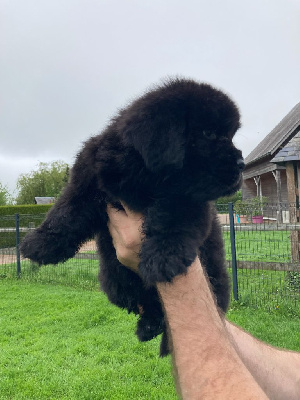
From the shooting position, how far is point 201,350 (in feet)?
4.31

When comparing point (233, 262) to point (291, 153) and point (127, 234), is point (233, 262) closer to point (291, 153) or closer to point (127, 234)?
point (291, 153)

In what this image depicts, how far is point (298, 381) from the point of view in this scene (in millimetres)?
1866

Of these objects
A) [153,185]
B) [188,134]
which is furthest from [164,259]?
[188,134]

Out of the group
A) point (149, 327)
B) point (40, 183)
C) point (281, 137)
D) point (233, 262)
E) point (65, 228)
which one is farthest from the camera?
point (40, 183)

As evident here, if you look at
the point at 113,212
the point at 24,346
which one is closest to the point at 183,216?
the point at 113,212

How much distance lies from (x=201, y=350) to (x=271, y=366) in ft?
2.74

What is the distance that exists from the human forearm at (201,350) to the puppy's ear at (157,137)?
65cm

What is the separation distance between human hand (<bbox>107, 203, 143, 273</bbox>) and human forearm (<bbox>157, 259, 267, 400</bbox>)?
34 cm

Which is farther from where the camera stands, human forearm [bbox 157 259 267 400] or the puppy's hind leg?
the puppy's hind leg

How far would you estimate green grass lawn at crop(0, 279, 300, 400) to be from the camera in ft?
12.6

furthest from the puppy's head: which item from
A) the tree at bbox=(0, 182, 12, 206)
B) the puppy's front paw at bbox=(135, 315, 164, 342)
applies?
the tree at bbox=(0, 182, 12, 206)

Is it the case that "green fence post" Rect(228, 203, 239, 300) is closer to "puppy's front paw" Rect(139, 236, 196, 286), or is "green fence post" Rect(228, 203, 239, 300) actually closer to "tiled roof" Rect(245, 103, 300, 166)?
"puppy's front paw" Rect(139, 236, 196, 286)

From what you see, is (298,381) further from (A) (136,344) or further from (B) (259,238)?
(B) (259,238)

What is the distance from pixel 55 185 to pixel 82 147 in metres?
36.7
